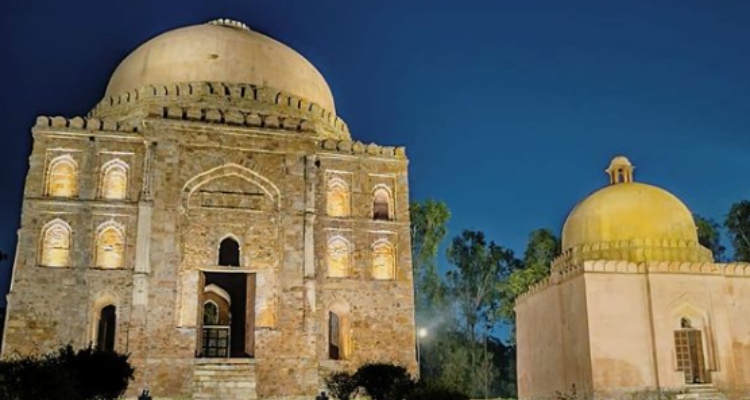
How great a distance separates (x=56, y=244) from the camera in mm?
21484

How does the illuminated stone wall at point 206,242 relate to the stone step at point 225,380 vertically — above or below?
above

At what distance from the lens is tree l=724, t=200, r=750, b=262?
103ft

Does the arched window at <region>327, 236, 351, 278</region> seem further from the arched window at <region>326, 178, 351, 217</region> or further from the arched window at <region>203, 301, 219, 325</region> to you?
the arched window at <region>203, 301, 219, 325</region>

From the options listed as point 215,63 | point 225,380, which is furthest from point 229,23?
point 225,380

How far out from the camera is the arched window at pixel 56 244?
21.3 m

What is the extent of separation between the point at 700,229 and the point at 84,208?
914 inches

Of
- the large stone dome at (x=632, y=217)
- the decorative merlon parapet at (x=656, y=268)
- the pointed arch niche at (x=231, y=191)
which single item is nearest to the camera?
the decorative merlon parapet at (x=656, y=268)

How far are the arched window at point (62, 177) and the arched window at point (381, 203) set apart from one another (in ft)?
26.9

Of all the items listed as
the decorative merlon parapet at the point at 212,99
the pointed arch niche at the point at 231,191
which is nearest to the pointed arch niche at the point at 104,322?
the pointed arch niche at the point at 231,191


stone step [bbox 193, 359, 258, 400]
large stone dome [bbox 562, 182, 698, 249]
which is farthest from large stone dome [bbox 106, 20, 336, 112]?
large stone dome [bbox 562, 182, 698, 249]

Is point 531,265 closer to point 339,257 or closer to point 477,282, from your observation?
point 477,282

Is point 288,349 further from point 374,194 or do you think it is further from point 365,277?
point 374,194

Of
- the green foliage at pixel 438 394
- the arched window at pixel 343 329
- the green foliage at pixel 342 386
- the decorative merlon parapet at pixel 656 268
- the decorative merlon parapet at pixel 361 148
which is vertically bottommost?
the green foliage at pixel 438 394

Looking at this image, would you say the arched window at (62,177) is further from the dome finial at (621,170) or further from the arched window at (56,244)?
the dome finial at (621,170)
